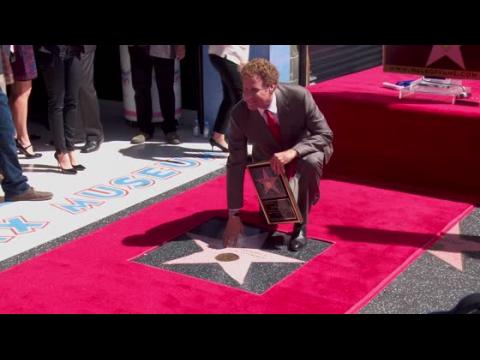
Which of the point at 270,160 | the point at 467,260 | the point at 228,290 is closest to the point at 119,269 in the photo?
the point at 228,290

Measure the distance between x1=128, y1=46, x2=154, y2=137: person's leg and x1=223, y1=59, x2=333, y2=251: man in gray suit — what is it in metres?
2.50

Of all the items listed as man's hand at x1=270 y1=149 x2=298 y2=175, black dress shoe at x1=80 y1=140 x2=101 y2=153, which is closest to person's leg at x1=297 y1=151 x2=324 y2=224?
man's hand at x1=270 y1=149 x2=298 y2=175

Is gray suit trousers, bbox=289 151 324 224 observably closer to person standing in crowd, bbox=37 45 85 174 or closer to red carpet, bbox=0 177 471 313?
red carpet, bbox=0 177 471 313

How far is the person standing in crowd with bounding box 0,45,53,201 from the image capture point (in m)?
4.74

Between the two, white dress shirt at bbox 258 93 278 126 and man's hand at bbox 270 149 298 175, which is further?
white dress shirt at bbox 258 93 278 126

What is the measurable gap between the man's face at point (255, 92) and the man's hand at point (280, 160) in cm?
30

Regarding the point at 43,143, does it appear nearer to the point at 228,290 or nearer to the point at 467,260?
the point at 228,290

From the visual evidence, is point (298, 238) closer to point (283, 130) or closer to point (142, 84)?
point (283, 130)

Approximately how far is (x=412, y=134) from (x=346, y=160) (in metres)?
0.58

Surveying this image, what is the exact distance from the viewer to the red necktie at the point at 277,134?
402 cm

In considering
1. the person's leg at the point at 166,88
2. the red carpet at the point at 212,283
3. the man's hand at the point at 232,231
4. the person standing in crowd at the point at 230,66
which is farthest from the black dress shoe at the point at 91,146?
the man's hand at the point at 232,231
